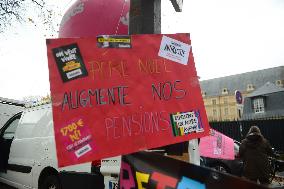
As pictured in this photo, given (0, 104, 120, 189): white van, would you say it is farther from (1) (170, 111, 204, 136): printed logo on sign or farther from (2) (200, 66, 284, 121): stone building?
(2) (200, 66, 284, 121): stone building

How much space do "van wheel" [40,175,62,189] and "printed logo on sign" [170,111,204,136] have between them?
352cm

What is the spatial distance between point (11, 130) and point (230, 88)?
9249cm

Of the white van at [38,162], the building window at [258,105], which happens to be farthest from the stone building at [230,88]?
the white van at [38,162]

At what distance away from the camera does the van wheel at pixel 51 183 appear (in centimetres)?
570

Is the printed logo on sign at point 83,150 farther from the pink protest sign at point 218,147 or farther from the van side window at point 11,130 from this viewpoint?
the van side window at point 11,130

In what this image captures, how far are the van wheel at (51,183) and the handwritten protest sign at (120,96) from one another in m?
3.46

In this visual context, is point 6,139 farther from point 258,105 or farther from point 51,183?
point 258,105

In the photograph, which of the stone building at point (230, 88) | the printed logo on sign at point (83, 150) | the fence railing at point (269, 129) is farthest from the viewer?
the stone building at point (230, 88)

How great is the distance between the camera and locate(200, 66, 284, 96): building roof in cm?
8675

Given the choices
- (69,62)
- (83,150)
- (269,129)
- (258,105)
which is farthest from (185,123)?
(258,105)

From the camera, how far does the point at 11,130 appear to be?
7.96 metres

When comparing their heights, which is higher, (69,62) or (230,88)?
(230,88)

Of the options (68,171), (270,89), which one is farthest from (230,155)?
(270,89)

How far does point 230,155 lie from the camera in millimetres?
4914
